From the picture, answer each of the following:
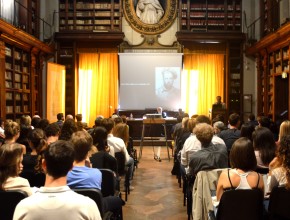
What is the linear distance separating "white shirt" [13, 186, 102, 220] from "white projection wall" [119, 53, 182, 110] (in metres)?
11.3

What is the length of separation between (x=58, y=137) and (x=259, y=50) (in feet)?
27.0

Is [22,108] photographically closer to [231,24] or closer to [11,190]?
[231,24]

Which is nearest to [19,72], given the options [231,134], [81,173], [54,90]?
[54,90]

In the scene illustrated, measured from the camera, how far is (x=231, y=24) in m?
13.0

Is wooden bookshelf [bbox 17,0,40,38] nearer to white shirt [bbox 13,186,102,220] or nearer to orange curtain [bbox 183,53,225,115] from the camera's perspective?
orange curtain [bbox 183,53,225,115]

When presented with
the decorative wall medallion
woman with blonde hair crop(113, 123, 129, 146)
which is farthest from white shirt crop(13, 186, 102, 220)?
the decorative wall medallion

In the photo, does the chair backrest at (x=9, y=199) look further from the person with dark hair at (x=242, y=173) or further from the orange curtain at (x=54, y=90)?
the orange curtain at (x=54, y=90)

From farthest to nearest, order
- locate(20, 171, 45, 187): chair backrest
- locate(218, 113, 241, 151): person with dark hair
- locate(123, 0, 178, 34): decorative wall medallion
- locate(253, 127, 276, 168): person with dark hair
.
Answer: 1. locate(123, 0, 178, 34): decorative wall medallion
2. locate(218, 113, 241, 151): person with dark hair
3. locate(253, 127, 276, 168): person with dark hair
4. locate(20, 171, 45, 187): chair backrest

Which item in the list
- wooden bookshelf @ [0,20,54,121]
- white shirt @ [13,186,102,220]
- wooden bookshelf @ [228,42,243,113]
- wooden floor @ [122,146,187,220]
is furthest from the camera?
wooden bookshelf @ [228,42,243,113]

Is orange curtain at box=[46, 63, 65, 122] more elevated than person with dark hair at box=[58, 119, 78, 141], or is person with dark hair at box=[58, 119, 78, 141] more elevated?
orange curtain at box=[46, 63, 65, 122]

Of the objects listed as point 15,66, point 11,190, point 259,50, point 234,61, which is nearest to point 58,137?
point 11,190

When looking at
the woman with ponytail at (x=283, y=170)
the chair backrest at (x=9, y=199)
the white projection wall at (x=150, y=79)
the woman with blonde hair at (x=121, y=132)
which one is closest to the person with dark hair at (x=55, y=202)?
the chair backrest at (x=9, y=199)

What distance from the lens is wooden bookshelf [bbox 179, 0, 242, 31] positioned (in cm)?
1285

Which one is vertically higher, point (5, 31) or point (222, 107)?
point (5, 31)
